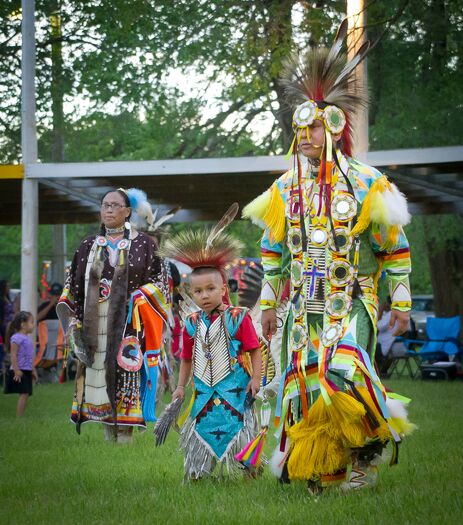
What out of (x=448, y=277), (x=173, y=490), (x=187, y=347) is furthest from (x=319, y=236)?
(x=448, y=277)

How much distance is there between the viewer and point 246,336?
601cm

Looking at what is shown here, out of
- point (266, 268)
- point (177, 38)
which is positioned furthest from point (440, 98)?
point (266, 268)

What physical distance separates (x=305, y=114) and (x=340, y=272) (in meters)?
0.79

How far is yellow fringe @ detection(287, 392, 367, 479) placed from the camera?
510cm

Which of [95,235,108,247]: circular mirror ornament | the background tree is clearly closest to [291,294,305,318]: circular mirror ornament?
[95,235,108,247]: circular mirror ornament

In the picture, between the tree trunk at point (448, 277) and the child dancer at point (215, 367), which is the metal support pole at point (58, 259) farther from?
the child dancer at point (215, 367)

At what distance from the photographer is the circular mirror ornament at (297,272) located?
5359 mm

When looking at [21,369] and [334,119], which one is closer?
[334,119]

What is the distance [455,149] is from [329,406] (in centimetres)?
625

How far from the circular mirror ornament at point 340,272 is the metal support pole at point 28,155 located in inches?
294

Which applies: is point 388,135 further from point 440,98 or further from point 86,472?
point 86,472

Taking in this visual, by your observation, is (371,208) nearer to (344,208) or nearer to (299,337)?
(344,208)

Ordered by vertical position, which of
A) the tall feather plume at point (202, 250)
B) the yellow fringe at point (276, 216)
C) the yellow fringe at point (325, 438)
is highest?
the yellow fringe at point (276, 216)

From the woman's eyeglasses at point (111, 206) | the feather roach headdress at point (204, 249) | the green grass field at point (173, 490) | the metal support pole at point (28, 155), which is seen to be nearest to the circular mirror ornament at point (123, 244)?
the woman's eyeglasses at point (111, 206)
